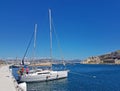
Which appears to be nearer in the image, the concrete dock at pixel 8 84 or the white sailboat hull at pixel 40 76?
the concrete dock at pixel 8 84

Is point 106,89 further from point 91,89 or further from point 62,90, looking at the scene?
point 62,90

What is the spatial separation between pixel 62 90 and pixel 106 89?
6.94 metres

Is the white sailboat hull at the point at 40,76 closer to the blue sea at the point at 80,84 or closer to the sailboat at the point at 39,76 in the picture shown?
the sailboat at the point at 39,76

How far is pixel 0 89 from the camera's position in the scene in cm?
2620

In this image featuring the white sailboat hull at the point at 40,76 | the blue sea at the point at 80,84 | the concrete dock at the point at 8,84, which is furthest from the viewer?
the white sailboat hull at the point at 40,76

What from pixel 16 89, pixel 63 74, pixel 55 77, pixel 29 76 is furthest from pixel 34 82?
pixel 16 89

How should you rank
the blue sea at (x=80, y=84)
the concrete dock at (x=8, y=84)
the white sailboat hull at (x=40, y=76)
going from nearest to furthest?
the concrete dock at (x=8, y=84)
the blue sea at (x=80, y=84)
the white sailboat hull at (x=40, y=76)

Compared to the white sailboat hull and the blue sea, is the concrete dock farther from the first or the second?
the white sailboat hull

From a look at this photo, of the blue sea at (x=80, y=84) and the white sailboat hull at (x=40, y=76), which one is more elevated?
the white sailboat hull at (x=40, y=76)

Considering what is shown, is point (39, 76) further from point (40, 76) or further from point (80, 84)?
point (80, 84)

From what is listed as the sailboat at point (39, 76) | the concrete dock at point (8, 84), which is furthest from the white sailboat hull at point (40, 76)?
the concrete dock at point (8, 84)

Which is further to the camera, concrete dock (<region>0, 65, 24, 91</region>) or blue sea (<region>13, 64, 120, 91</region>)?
blue sea (<region>13, 64, 120, 91</region>)

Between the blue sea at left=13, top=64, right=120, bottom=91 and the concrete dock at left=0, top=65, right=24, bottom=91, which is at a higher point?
the concrete dock at left=0, top=65, right=24, bottom=91

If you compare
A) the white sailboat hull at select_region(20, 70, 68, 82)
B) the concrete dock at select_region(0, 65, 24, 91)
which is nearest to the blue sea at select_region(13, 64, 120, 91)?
the white sailboat hull at select_region(20, 70, 68, 82)
